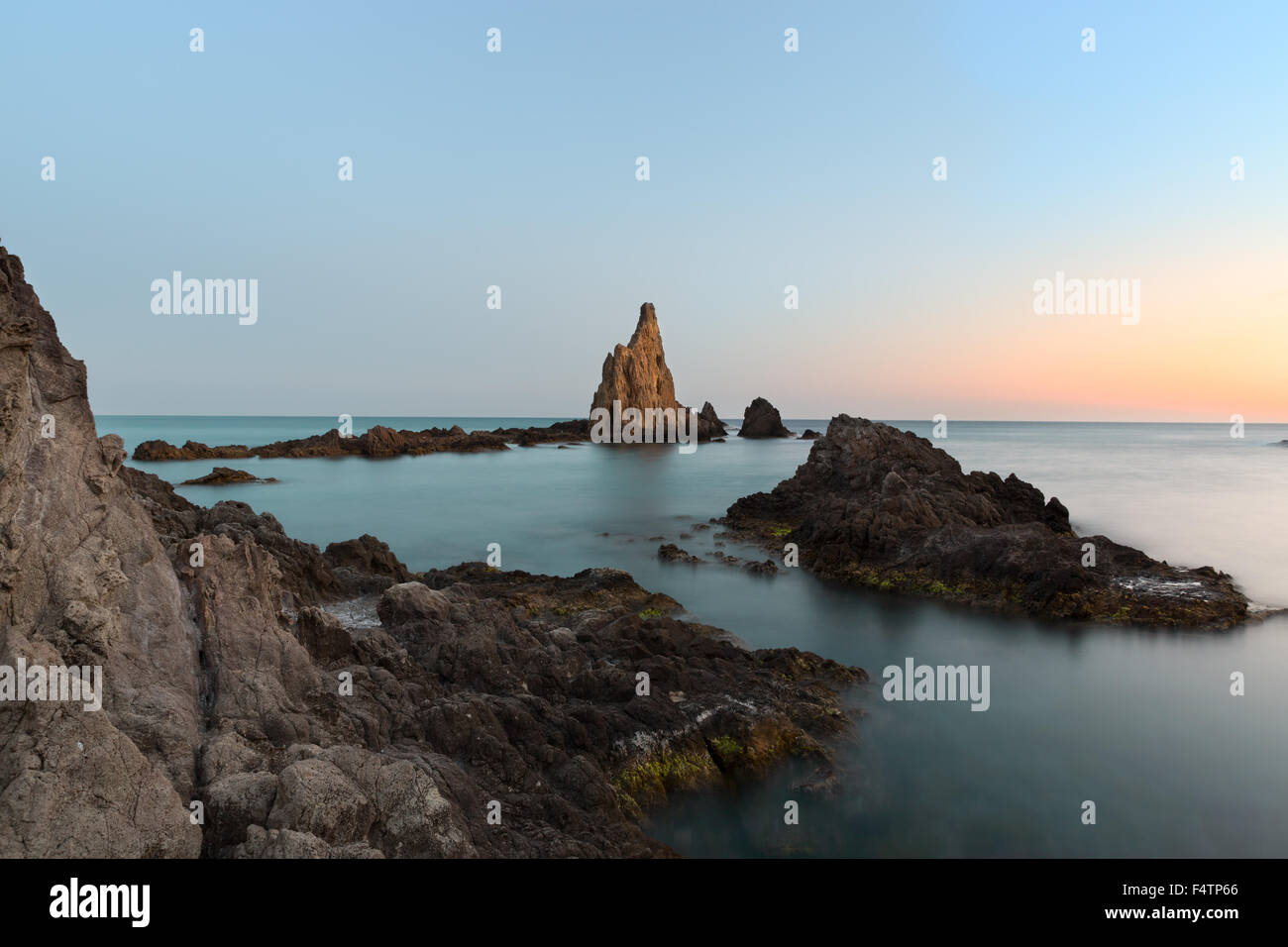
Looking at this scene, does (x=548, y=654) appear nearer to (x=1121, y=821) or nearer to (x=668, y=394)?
(x=1121, y=821)

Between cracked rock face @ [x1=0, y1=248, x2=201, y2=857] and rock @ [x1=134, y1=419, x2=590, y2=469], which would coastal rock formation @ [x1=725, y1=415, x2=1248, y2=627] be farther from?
rock @ [x1=134, y1=419, x2=590, y2=469]

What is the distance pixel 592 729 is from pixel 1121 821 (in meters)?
8.20

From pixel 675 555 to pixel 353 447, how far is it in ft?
230

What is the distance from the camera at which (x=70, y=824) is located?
563cm

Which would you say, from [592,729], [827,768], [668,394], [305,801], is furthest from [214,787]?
[668,394]

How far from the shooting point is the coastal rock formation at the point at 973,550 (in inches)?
789

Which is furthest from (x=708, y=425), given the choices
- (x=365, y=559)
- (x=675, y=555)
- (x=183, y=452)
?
(x=365, y=559)

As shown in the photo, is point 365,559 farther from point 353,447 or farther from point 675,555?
point 353,447

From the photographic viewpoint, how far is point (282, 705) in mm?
8625

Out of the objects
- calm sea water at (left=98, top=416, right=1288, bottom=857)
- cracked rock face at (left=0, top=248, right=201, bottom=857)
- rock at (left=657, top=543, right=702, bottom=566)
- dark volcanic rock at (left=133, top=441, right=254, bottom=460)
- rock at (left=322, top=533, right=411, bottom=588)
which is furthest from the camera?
dark volcanic rock at (left=133, top=441, right=254, bottom=460)

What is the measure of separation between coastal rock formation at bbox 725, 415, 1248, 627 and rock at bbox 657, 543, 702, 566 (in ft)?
13.7

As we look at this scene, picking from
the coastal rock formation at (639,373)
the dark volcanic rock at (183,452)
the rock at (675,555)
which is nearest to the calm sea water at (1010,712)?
the rock at (675,555)

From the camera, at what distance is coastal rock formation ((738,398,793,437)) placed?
13488 cm

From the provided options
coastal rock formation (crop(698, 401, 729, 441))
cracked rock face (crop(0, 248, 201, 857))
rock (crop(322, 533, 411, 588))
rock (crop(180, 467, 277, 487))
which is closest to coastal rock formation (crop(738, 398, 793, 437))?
coastal rock formation (crop(698, 401, 729, 441))
